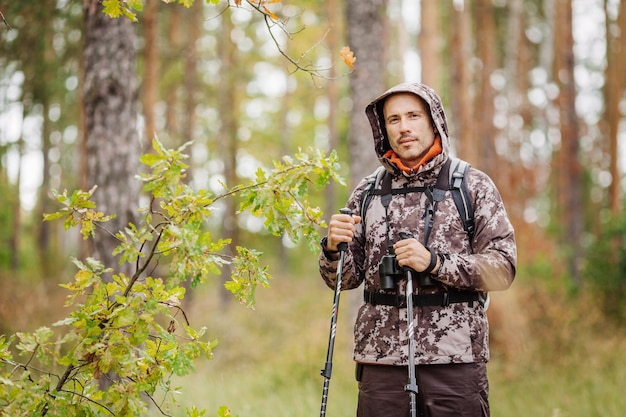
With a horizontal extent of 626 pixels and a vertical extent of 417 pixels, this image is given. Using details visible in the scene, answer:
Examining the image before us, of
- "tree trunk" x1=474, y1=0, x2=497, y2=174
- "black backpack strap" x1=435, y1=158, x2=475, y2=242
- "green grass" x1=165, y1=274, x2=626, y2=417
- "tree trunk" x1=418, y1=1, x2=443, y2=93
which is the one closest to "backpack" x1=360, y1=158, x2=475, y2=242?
"black backpack strap" x1=435, y1=158, x2=475, y2=242

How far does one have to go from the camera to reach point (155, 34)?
12352 millimetres

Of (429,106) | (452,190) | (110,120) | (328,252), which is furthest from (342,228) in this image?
(110,120)

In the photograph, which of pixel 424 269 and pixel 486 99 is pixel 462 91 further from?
pixel 424 269

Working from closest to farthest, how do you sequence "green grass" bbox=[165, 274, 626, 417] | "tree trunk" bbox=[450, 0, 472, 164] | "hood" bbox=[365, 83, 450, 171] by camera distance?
"hood" bbox=[365, 83, 450, 171] → "green grass" bbox=[165, 274, 626, 417] → "tree trunk" bbox=[450, 0, 472, 164]

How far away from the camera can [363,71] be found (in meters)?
8.09

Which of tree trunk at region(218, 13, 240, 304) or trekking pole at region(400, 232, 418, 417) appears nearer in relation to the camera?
trekking pole at region(400, 232, 418, 417)

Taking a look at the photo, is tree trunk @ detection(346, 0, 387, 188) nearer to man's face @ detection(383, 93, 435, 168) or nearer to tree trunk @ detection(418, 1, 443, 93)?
tree trunk @ detection(418, 1, 443, 93)

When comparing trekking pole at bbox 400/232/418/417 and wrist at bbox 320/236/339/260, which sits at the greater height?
wrist at bbox 320/236/339/260

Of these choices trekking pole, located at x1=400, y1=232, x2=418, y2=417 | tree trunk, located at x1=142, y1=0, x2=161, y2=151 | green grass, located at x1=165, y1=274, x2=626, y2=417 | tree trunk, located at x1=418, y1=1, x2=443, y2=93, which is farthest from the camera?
tree trunk, located at x1=142, y1=0, x2=161, y2=151

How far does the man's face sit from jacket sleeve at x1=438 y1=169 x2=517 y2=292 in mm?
307

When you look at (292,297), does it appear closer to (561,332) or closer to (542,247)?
(542,247)

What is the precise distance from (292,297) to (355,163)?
11458 millimetres

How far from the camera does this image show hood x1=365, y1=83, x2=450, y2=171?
342cm

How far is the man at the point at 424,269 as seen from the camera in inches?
121
